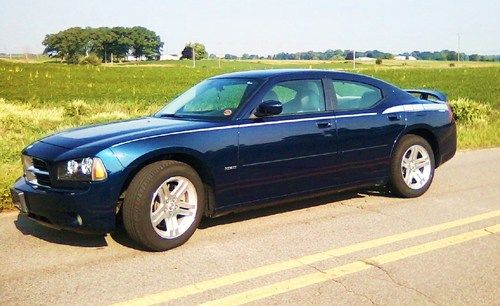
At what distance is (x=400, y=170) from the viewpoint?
6.13 m

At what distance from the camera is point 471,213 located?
18.2ft

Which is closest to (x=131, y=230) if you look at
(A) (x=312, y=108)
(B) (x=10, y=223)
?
(B) (x=10, y=223)

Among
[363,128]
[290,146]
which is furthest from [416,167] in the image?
[290,146]

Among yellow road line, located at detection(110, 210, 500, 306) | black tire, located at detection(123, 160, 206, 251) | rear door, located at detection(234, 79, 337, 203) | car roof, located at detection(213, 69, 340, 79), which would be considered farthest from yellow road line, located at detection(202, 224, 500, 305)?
car roof, located at detection(213, 69, 340, 79)

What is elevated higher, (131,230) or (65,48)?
(65,48)

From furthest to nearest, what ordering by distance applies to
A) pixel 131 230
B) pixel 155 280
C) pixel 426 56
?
pixel 426 56 → pixel 131 230 → pixel 155 280

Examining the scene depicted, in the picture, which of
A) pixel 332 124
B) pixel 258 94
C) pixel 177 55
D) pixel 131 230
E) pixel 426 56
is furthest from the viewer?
pixel 426 56

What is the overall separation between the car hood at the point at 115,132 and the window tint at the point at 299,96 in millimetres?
826

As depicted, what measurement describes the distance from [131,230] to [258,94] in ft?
5.65

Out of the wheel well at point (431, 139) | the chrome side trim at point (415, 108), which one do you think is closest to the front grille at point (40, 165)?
the chrome side trim at point (415, 108)

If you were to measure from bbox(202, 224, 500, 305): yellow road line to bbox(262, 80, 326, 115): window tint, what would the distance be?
1.69 m

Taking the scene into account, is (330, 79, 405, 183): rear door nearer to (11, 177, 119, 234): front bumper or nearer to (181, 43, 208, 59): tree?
(11, 177, 119, 234): front bumper

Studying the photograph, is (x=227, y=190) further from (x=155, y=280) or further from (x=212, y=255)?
(x=155, y=280)

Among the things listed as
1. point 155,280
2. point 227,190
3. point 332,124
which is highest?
point 332,124
